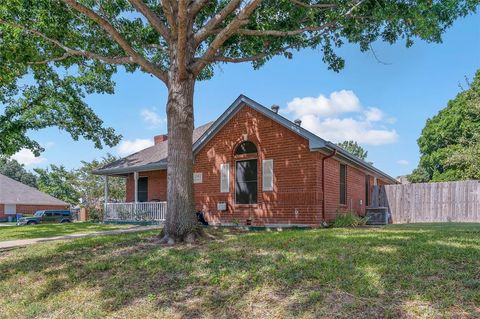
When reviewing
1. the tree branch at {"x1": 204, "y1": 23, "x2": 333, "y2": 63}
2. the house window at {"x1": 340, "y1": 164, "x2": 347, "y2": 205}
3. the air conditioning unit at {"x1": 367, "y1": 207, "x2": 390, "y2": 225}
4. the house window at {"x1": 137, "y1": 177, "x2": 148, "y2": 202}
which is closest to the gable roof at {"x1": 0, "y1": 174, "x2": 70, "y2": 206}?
the house window at {"x1": 137, "y1": 177, "x2": 148, "y2": 202}

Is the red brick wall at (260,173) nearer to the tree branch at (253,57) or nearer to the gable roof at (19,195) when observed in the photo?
the tree branch at (253,57)

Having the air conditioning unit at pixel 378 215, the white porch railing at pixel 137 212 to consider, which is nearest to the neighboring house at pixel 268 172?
the air conditioning unit at pixel 378 215

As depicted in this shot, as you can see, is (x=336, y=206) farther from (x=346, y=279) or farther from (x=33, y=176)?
(x=33, y=176)

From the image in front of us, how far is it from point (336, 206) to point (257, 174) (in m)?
3.30

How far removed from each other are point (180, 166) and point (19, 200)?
4333 cm

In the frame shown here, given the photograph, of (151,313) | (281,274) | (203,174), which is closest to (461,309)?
(281,274)

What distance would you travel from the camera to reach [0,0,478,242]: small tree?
8469 millimetres

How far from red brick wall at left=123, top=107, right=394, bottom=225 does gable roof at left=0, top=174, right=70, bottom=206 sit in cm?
3757

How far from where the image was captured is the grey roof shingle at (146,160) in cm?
1794

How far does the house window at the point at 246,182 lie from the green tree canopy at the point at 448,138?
15571 millimetres

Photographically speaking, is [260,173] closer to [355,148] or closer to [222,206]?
[222,206]

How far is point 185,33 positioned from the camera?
8.45 metres

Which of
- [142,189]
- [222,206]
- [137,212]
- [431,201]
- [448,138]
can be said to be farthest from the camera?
[448,138]

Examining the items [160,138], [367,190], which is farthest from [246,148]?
[160,138]
